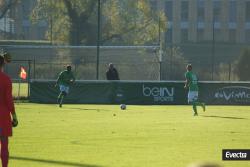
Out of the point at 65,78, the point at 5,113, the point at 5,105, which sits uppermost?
the point at 5,105

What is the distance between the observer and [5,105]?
11.5m

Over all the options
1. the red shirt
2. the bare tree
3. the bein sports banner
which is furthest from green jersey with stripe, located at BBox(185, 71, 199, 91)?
the bare tree

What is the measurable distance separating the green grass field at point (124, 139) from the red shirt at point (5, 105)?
7.33 ft

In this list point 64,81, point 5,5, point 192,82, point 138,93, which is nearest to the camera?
point 192,82

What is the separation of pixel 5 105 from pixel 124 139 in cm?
697

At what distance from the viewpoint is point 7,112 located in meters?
11.5

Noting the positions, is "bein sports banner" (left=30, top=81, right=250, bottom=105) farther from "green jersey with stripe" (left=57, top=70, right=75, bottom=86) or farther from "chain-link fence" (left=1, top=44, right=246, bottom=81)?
"chain-link fence" (left=1, top=44, right=246, bottom=81)

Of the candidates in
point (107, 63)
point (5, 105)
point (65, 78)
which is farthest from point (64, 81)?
point (5, 105)

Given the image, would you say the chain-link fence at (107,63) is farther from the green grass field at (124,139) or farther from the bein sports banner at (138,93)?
the green grass field at (124,139)

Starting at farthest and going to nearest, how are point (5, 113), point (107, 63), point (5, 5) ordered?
point (5, 5), point (107, 63), point (5, 113)

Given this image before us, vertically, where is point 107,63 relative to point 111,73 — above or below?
above

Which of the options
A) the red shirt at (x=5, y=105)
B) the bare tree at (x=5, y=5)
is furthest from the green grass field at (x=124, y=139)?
the bare tree at (x=5, y=5)

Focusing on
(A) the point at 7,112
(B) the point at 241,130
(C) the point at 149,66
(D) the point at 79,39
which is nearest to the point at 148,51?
(C) the point at 149,66

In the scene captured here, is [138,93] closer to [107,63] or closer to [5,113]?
[107,63]
